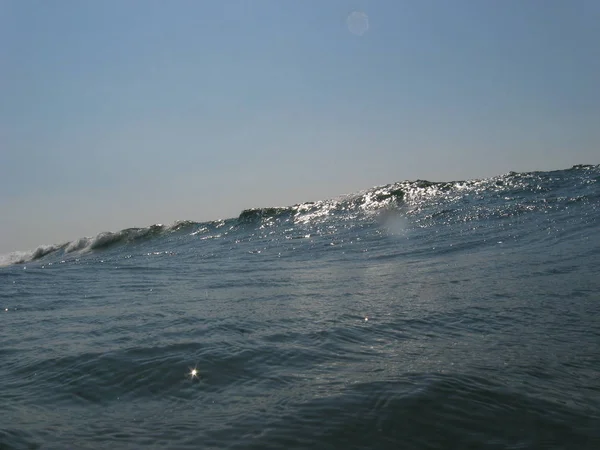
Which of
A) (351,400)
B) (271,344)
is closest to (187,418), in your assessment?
(351,400)

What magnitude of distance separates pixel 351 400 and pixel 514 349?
189 centimetres

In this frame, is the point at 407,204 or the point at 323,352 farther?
the point at 407,204

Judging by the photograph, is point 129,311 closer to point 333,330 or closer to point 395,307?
point 333,330

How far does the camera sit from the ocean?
125 inches

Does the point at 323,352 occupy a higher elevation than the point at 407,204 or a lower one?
lower

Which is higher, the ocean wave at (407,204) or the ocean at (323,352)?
the ocean wave at (407,204)

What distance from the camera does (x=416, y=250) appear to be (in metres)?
11.8

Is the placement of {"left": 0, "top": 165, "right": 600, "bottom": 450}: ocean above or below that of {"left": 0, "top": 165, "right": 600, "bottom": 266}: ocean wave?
below

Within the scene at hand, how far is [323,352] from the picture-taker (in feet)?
15.5

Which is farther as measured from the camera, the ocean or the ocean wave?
the ocean wave

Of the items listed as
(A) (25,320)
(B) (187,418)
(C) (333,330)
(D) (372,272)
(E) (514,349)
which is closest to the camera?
(B) (187,418)

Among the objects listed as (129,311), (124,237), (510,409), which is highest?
(124,237)

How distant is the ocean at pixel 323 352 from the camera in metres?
3.18

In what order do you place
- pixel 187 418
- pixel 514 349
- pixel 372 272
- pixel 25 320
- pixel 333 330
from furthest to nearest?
pixel 372 272, pixel 25 320, pixel 333 330, pixel 514 349, pixel 187 418
